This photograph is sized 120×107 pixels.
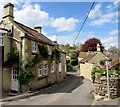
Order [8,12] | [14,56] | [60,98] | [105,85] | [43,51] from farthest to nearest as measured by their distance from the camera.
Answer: [43,51]
[8,12]
[14,56]
[60,98]
[105,85]

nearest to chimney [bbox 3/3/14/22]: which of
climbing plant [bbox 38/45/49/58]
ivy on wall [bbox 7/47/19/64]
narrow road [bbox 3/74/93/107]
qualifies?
ivy on wall [bbox 7/47/19/64]

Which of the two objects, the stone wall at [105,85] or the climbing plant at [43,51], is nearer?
the stone wall at [105,85]

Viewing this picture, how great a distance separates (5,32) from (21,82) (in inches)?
226

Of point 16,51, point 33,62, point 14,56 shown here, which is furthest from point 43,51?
point 14,56

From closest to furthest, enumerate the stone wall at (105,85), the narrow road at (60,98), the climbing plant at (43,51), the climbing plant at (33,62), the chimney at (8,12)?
the narrow road at (60,98) → the stone wall at (105,85) → the climbing plant at (33,62) → the chimney at (8,12) → the climbing plant at (43,51)

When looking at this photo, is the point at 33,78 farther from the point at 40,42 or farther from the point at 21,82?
the point at 40,42

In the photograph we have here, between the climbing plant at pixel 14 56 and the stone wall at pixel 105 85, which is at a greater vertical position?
the climbing plant at pixel 14 56

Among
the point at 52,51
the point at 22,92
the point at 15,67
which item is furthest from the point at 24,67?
the point at 52,51

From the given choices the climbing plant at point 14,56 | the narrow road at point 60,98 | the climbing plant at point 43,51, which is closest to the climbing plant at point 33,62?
the climbing plant at point 43,51

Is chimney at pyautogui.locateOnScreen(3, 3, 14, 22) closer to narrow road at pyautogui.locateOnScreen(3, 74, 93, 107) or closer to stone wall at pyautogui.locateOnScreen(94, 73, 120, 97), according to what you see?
narrow road at pyautogui.locateOnScreen(3, 74, 93, 107)

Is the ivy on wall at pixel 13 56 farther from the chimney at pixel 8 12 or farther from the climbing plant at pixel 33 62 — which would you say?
the chimney at pixel 8 12

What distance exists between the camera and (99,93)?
10852mm

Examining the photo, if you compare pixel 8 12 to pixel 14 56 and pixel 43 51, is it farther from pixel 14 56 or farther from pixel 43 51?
pixel 43 51

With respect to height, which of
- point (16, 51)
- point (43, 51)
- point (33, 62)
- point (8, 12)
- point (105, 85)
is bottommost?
point (105, 85)
